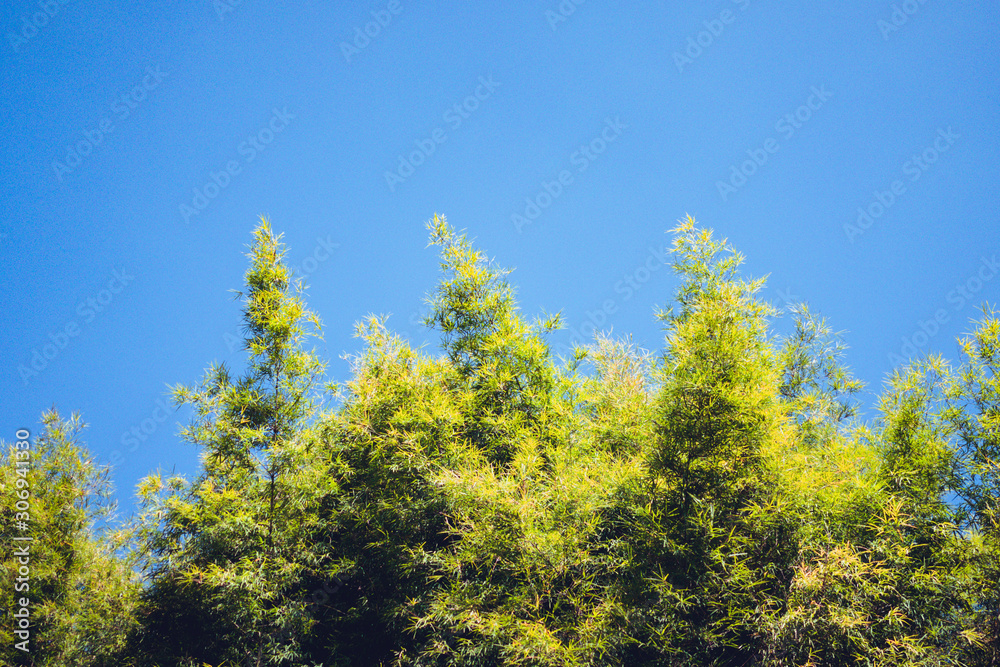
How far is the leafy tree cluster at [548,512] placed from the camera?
379 cm

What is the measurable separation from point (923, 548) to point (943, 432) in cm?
79

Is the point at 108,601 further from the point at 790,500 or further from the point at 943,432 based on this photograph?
the point at 943,432

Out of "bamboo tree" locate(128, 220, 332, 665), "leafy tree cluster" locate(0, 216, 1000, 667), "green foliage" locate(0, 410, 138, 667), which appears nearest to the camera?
"leafy tree cluster" locate(0, 216, 1000, 667)

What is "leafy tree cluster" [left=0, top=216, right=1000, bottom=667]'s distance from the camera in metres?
3.79

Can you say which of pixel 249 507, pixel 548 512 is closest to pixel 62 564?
pixel 249 507

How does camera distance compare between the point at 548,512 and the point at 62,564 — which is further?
the point at 62,564

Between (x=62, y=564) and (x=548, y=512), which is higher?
(x=548, y=512)

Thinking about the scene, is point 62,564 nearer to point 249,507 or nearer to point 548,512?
point 249,507

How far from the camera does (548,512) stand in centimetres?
441

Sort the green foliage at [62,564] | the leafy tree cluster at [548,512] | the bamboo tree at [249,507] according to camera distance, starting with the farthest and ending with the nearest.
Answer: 1. the green foliage at [62,564]
2. the bamboo tree at [249,507]
3. the leafy tree cluster at [548,512]

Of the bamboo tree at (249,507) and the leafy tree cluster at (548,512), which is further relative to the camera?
the bamboo tree at (249,507)

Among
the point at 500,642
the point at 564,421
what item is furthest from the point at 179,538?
the point at 564,421

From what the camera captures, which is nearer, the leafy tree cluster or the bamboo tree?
the leafy tree cluster

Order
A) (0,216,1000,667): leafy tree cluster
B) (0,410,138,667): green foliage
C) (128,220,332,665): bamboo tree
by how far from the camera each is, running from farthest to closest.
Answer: (0,410,138,667): green foliage < (128,220,332,665): bamboo tree < (0,216,1000,667): leafy tree cluster
